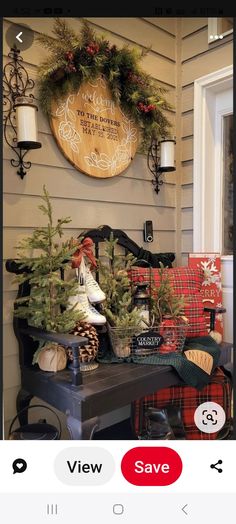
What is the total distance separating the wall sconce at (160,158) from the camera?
1.27 m

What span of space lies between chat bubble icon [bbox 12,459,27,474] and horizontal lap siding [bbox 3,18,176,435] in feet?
1.70

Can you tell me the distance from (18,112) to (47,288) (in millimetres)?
450

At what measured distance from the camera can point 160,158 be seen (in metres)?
1.30

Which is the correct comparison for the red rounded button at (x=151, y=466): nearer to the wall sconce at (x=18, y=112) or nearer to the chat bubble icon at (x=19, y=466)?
the chat bubble icon at (x=19, y=466)

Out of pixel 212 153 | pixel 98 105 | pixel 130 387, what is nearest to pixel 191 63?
pixel 212 153

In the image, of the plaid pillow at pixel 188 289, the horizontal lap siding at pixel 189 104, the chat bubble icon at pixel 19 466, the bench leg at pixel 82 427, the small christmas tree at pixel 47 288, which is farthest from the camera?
the horizontal lap siding at pixel 189 104

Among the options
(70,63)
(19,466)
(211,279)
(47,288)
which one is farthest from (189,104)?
(19,466)

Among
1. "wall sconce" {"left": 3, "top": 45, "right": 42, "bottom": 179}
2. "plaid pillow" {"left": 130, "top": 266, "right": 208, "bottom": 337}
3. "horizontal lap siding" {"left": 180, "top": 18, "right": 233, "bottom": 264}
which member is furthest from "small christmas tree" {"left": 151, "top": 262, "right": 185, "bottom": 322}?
"wall sconce" {"left": 3, "top": 45, "right": 42, "bottom": 179}

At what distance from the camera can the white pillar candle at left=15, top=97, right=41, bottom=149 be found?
2.86 ft

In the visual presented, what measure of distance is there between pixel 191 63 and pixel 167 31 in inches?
7.4

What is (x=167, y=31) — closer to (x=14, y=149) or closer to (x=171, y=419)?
(x=14, y=149)

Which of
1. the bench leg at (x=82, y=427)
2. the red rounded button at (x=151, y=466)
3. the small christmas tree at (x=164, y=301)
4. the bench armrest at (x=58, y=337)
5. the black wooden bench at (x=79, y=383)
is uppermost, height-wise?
the small christmas tree at (x=164, y=301)

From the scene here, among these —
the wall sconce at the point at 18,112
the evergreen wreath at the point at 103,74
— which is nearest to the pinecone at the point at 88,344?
the wall sconce at the point at 18,112

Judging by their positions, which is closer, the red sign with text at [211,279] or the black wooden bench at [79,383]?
the black wooden bench at [79,383]
